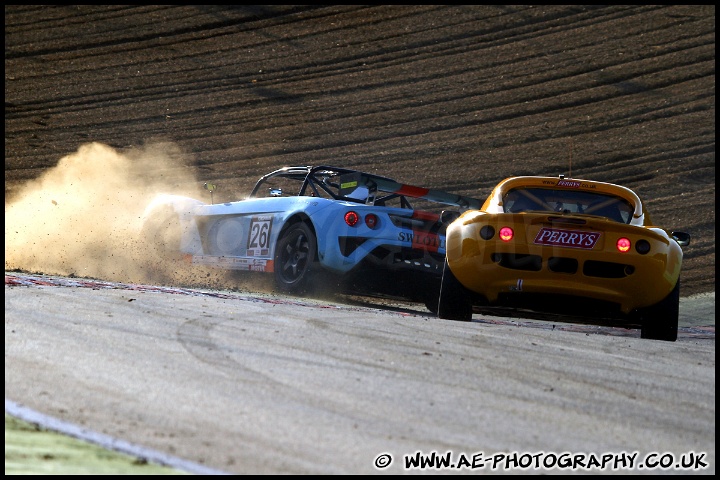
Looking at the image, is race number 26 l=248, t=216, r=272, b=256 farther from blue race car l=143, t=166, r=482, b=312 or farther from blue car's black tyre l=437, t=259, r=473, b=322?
blue car's black tyre l=437, t=259, r=473, b=322

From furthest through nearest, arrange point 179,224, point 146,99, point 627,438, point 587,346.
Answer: point 146,99 < point 179,224 < point 587,346 < point 627,438

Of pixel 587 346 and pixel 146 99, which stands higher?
pixel 146 99

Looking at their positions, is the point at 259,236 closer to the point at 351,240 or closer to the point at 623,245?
the point at 351,240

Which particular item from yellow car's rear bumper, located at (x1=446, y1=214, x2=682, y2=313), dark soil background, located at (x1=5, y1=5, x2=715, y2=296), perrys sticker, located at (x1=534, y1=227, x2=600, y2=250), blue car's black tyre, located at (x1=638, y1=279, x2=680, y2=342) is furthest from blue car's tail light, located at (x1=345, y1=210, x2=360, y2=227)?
dark soil background, located at (x1=5, y1=5, x2=715, y2=296)

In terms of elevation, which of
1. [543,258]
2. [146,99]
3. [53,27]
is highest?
[53,27]

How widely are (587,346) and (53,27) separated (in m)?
26.2

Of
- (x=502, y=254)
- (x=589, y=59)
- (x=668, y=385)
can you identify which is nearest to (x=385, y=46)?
(x=589, y=59)

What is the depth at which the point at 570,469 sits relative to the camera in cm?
378

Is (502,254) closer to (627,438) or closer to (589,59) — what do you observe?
(627,438)

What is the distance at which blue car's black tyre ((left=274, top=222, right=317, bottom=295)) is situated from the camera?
9953 millimetres

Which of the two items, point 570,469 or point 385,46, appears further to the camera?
point 385,46

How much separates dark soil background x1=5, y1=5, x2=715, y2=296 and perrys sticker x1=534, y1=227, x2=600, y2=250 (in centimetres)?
771

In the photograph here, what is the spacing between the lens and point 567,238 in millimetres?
7688

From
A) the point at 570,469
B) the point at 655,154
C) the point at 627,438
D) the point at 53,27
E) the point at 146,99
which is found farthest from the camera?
A: the point at 53,27
